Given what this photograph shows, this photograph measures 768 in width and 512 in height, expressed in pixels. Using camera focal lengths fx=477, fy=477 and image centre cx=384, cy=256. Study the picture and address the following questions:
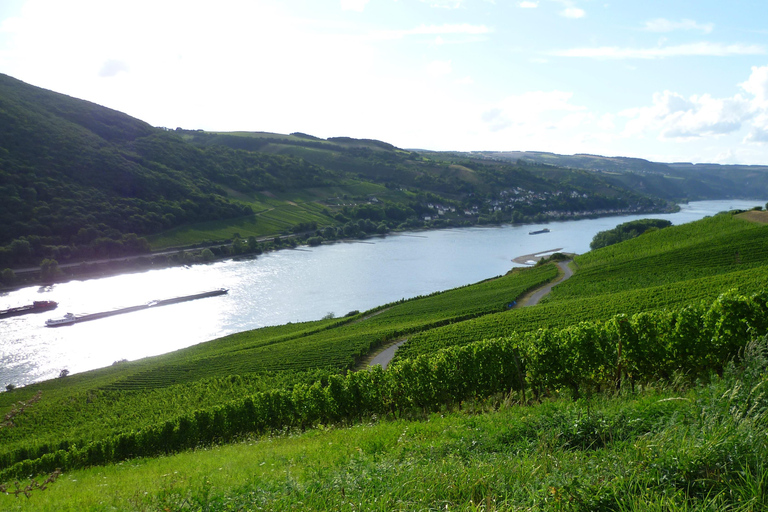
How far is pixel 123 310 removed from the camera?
229 feet

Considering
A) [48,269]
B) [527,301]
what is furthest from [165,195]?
[527,301]

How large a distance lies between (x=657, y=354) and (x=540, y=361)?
299 centimetres

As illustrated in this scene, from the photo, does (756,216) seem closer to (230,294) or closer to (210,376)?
(210,376)

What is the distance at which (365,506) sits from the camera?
4531 mm

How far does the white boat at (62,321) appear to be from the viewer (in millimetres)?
61588

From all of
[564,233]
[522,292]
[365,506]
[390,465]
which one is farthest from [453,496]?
[564,233]

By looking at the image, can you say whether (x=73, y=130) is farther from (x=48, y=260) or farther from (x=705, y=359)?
(x=705, y=359)

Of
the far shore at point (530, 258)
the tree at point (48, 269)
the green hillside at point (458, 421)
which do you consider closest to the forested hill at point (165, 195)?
the tree at point (48, 269)

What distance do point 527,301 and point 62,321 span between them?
58.1m

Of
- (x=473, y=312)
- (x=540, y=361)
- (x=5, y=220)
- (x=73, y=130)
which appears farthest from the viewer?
(x=73, y=130)

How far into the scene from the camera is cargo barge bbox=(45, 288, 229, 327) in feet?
204

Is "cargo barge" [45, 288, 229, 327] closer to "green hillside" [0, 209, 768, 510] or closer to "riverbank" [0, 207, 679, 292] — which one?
"riverbank" [0, 207, 679, 292]

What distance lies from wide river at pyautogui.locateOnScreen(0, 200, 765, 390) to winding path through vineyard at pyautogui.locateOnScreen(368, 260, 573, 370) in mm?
25447

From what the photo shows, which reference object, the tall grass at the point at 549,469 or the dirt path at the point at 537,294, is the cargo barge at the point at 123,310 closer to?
the dirt path at the point at 537,294
